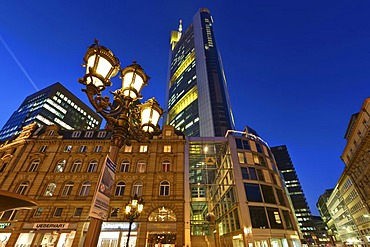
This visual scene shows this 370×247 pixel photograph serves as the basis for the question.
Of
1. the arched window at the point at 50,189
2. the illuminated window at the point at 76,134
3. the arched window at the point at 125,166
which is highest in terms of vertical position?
the illuminated window at the point at 76,134

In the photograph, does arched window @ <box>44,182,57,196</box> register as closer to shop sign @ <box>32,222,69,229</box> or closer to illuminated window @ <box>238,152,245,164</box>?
shop sign @ <box>32,222,69,229</box>

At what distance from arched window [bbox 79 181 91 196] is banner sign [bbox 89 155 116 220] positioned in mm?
21770

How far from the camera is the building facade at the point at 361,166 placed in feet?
119

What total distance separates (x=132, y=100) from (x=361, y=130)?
51.5 meters

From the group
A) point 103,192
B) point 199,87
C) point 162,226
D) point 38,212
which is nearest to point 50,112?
point 199,87

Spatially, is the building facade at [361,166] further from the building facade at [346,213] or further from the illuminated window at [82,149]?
the illuminated window at [82,149]

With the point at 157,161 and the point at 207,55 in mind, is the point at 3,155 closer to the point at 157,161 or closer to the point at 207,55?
the point at 157,161

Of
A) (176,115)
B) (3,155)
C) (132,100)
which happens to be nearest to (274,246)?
(132,100)

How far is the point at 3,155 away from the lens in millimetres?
26797

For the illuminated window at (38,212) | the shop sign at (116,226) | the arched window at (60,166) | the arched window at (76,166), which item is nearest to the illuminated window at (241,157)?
the shop sign at (116,226)

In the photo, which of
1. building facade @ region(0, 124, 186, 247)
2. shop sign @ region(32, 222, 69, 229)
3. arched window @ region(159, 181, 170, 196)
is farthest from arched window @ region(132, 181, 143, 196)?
shop sign @ region(32, 222, 69, 229)

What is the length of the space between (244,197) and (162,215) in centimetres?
1066

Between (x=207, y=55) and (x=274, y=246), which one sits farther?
(x=207, y=55)

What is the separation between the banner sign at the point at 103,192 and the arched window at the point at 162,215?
18.7 metres
